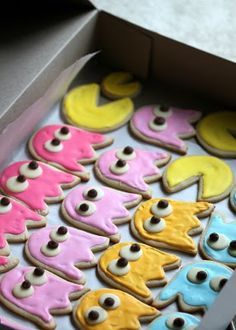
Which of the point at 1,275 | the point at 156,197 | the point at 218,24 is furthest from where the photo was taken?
the point at 218,24

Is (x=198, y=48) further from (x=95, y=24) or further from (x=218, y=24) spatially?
(x=95, y=24)

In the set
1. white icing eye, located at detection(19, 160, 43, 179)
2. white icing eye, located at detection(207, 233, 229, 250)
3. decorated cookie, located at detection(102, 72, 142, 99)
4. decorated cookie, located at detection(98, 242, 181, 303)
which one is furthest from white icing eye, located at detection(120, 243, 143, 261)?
decorated cookie, located at detection(102, 72, 142, 99)

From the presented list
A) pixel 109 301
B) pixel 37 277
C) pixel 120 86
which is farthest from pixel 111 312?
pixel 120 86

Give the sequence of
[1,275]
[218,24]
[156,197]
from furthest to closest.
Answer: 1. [218,24]
2. [156,197]
3. [1,275]

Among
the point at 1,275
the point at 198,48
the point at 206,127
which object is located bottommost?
the point at 1,275

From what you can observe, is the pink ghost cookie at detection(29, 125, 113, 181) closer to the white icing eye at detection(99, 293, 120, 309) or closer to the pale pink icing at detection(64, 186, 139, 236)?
the pale pink icing at detection(64, 186, 139, 236)

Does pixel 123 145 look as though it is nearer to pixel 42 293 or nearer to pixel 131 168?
pixel 131 168

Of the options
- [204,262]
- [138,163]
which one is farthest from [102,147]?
[204,262]

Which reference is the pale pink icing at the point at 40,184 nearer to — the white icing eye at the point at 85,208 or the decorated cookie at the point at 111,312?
the white icing eye at the point at 85,208
